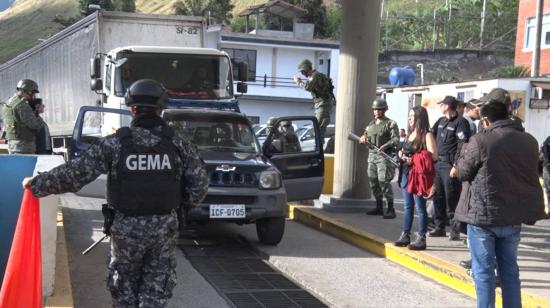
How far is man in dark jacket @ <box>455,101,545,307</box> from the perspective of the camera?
4824 mm

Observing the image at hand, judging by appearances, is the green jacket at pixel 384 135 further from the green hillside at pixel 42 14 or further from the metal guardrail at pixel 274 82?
the green hillside at pixel 42 14

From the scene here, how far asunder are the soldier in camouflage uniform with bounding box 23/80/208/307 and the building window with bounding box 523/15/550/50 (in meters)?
27.3

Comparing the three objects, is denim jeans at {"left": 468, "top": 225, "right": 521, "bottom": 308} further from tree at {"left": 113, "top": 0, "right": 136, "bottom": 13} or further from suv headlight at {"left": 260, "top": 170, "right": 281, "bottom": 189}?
tree at {"left": 113, "top": 0, "right": 136, "bottom": 13}

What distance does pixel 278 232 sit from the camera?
820 cm

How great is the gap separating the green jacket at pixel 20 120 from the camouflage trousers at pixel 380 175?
467cm

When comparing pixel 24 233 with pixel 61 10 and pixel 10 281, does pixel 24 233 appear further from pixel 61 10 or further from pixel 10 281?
pixel 61 10

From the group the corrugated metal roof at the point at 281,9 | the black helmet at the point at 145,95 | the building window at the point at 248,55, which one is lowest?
the black helmet at the point at 145,95

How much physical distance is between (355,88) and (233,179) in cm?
340

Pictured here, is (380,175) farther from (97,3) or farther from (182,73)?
(97,3)

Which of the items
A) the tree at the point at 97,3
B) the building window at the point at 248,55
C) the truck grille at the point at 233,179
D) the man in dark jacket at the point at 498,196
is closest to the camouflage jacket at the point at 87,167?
the man in dark jacket at the point at 498,196

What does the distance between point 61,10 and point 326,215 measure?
112m

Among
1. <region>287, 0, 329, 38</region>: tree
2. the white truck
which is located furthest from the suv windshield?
<region>287, 0, 329, 38</region>: tree

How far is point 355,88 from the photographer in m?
10.4

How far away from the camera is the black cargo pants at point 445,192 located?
7.93m
